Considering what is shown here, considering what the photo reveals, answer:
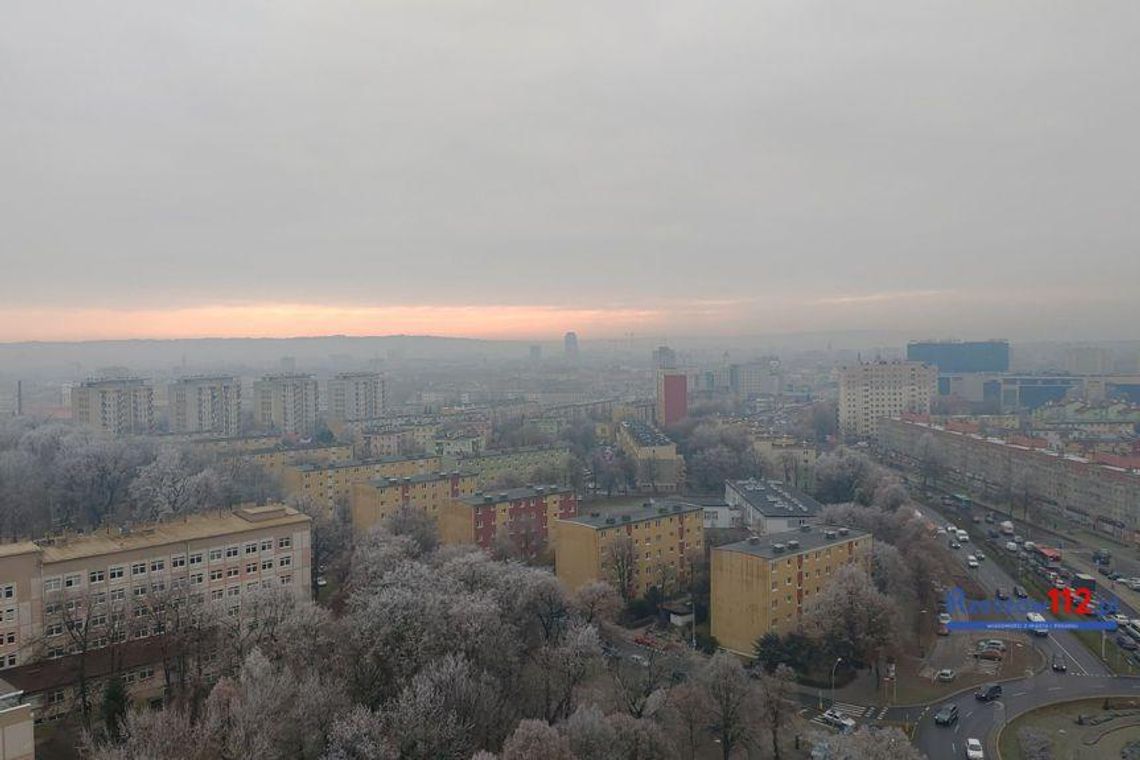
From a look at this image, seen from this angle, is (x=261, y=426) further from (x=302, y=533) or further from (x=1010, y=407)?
(x=1010, y=407)

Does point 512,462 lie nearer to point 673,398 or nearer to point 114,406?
point 673,398

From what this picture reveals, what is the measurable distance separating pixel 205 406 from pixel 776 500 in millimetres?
44434

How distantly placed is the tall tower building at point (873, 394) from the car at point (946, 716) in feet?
140

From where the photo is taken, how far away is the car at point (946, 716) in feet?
45.3

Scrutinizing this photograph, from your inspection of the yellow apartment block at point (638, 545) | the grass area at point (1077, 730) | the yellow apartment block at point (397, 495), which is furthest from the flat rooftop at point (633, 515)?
the grass area at point (1077, 730)

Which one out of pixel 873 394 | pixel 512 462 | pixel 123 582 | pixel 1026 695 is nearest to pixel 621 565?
pixel 1026 695

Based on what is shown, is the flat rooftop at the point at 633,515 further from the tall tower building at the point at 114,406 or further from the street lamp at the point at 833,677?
the tall tower building at the point at 114,406

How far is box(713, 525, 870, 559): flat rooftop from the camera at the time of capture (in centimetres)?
1761

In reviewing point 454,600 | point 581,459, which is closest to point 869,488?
point 581,459

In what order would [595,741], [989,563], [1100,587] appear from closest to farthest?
1. [595,741]
2. [1100,587]
3. [989,563]

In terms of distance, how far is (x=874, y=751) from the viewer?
9.52 metres

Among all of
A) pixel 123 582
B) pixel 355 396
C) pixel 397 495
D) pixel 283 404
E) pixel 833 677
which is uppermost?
pixel 355 396

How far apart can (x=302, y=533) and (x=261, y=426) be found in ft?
145

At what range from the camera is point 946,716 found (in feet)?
45.6
